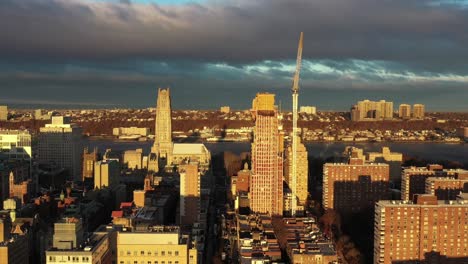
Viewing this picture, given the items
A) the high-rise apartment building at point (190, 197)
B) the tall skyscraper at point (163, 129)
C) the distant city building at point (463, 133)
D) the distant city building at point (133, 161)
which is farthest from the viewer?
the distant city building at point (463, 133)

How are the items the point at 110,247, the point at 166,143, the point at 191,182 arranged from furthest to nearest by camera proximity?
the point at 166,143, the point at 191,182, the point at 110,247

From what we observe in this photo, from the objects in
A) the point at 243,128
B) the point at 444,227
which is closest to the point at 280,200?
the point at 444,227

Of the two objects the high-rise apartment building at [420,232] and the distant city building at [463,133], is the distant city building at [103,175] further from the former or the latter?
the distant city building at [463,133]

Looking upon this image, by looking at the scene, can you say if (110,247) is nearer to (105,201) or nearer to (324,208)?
(105,201)

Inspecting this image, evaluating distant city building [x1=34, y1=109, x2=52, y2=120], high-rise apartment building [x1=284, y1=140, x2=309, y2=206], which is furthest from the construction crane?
distant city building [x1=34, y1=109, x2=52, y2=120]

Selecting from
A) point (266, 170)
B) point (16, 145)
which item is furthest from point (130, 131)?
point (266, 170)

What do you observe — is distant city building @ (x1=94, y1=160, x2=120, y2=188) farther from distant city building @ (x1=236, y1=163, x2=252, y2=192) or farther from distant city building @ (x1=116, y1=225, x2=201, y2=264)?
distant city building @ (x1=116, y1=225, x2=201, y2=264)

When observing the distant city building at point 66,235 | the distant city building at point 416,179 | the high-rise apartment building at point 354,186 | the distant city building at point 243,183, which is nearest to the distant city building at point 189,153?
the distant city building at point 243,183

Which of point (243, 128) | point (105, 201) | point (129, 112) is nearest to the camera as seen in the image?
point (105, 201)
